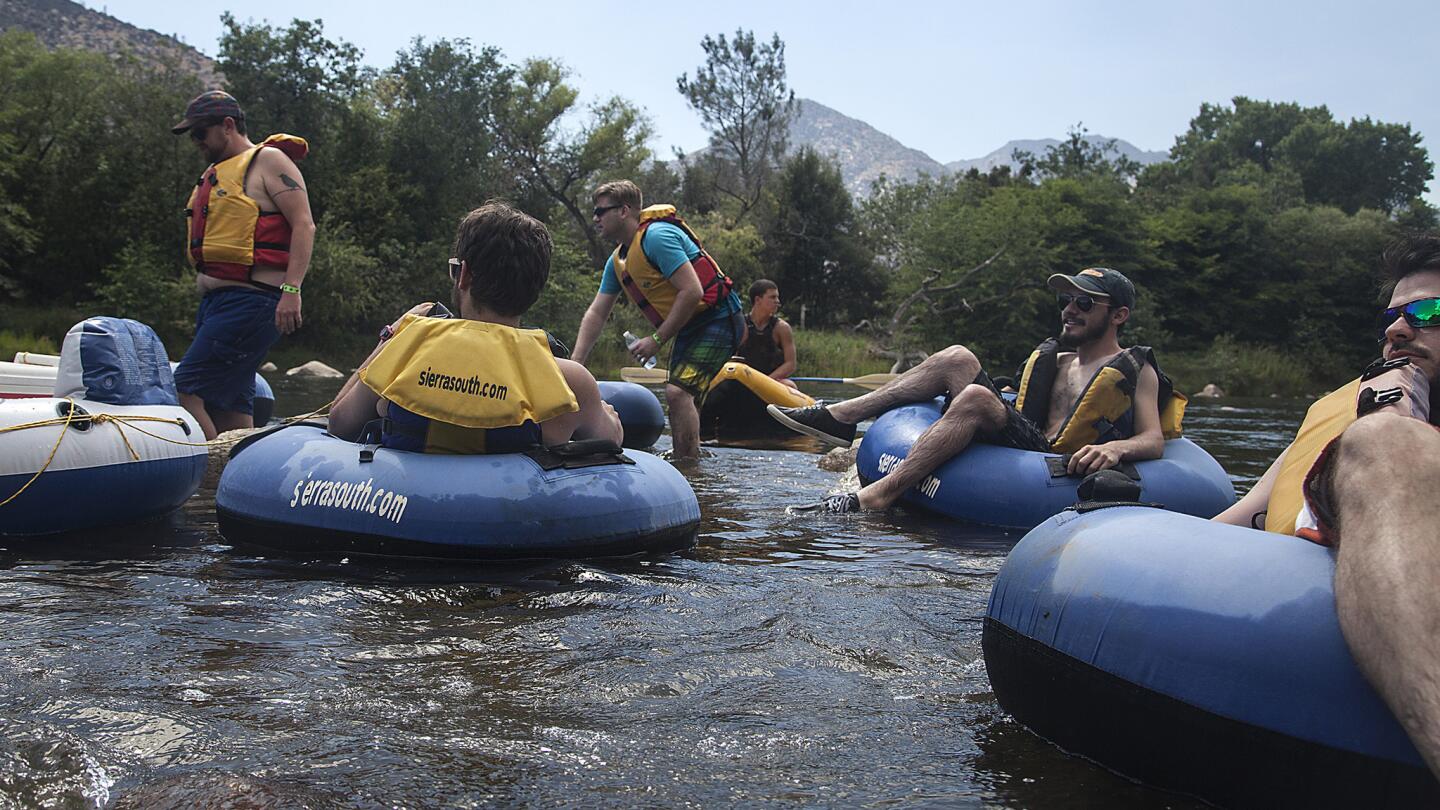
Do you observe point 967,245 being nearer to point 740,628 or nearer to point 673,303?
point 673,303

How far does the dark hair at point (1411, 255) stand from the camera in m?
2.81

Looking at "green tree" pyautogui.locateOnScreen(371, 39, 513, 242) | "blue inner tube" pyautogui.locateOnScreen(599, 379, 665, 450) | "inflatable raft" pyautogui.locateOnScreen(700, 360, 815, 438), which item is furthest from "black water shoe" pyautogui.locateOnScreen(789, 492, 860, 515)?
"green tree" pyautogui.locateOnScreen(371, 39, 513, 242)

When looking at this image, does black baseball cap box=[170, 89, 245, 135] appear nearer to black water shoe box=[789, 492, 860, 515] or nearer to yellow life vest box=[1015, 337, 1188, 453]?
black water shoe box=[789, 492, 860, 515]

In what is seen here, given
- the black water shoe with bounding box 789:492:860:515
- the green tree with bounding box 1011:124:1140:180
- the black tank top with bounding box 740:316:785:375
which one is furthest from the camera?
the green tree with bounding box 1011:124:1140:180

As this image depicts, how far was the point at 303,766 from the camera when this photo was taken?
251cm

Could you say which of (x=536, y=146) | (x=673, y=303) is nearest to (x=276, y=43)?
(x=536, y=146)

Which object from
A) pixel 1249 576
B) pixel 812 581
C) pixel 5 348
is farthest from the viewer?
pixel 5 348

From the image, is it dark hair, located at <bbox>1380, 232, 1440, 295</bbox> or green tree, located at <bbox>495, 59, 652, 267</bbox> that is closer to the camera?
dark hair, located at <bbox>1380, 232, 1440, 295</bbox>

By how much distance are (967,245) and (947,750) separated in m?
34.4

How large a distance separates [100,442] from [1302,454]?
4.59 metres

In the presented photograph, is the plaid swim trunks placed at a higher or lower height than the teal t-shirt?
lower

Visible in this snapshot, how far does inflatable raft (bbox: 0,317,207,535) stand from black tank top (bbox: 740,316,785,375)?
6.74 m

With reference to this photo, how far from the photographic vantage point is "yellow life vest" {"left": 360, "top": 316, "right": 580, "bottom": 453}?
447cm

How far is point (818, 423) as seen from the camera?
24.8 ft
